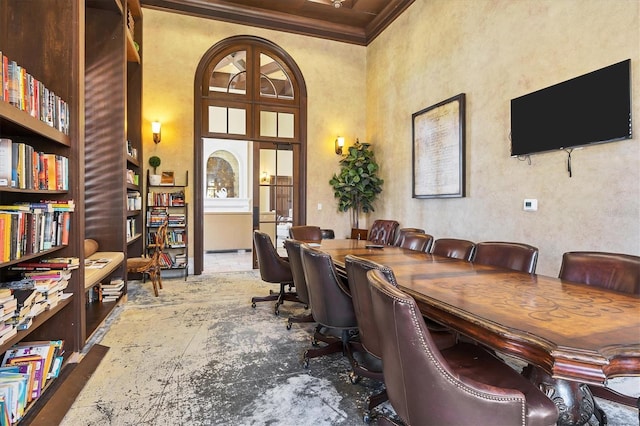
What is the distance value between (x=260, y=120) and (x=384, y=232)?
301cm

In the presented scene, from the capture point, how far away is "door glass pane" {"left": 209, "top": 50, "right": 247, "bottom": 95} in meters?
5.88

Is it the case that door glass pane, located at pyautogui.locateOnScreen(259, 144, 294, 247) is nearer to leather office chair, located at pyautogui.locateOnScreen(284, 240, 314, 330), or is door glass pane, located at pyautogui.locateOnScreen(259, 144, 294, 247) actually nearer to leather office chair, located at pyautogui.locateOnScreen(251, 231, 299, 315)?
leather office chair, located at pyautogui.locateOnScreen(251, 231, 299, 315)

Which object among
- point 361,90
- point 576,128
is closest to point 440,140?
point 576,128

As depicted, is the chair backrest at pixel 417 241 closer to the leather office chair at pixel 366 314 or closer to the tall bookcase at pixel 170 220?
the leather office chair at pixel 366 314

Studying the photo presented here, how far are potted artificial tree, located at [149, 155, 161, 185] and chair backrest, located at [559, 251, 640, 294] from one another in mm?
5163

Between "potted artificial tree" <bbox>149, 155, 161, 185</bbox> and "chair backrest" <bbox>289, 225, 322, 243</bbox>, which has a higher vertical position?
"potted artificial tree" <bbox>149, 155, 161, 185</bbox>

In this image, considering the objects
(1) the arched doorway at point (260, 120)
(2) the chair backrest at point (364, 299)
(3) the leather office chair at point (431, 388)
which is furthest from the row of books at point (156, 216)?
(3) the leather office chair at point (431, 388)

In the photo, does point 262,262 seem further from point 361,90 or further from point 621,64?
point 361,90

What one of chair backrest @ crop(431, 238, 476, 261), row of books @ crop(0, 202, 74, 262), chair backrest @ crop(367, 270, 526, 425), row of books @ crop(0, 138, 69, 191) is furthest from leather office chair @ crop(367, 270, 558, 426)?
row of books @ crop(0, 138, 69, 191)

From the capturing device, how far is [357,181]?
238 inches

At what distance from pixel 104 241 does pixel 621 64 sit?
506 centimetres

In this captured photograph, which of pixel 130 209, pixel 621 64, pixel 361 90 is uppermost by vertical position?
pixel 361 90

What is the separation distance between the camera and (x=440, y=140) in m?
4.62

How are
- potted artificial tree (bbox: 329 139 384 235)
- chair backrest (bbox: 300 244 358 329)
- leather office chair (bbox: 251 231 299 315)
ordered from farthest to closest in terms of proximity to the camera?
potted artificial tree (bbox: 329 139 384 235), leather office chair (bbox: 251 231 299 315), chair backrest (bbox: 300 244 358 329)
